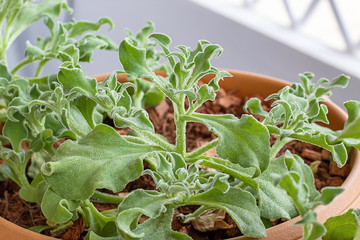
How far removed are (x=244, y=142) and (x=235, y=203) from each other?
0.08 meters

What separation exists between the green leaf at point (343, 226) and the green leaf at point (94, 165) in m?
0.22

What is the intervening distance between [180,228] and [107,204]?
0.13 meters

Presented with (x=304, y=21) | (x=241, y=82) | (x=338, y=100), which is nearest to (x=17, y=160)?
(x=241, y=82)

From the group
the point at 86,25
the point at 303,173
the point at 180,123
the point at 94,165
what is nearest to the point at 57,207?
the point at 94,165

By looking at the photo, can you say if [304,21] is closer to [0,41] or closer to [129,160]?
[0,41]

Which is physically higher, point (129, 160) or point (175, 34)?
point (129, 160)

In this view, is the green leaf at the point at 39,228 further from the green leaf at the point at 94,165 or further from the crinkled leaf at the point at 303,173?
the crinkled leaf at the point at 303,173

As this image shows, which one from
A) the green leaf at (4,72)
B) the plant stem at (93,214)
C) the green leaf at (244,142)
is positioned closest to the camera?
the green leaf at (244,142)

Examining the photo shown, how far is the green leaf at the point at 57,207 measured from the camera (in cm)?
60

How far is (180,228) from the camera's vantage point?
2.36ft

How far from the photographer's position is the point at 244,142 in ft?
1.90

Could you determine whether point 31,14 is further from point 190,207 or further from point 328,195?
point 328,195

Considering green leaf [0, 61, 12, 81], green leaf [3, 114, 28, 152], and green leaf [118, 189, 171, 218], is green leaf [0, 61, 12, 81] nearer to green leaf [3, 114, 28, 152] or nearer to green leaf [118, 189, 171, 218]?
green leaf [3, 114, 28, 152]

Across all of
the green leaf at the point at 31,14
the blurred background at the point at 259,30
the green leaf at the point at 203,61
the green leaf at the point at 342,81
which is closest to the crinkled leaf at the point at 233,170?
the green leaf at the point at 203,61
